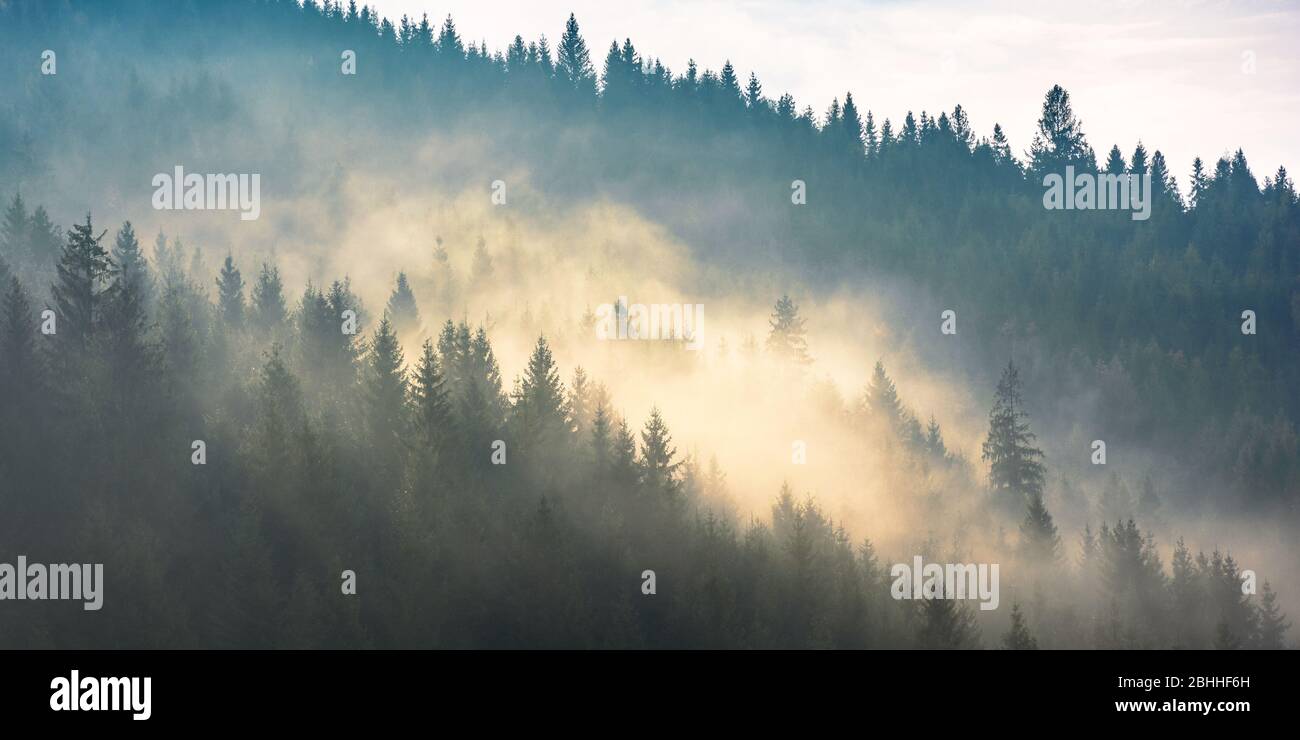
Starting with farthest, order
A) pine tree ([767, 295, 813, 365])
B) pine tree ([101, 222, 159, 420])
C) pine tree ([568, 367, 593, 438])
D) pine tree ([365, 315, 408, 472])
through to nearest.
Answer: pine tree ([767, 295, 813, 365]), pine tree ([568, 367, 593, 438]), pine tree ([365, 315, 408, 472]), pine tree ([101, 222, 159, 420])

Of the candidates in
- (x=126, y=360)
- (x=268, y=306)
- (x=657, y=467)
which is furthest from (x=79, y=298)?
(x=657, y=467)

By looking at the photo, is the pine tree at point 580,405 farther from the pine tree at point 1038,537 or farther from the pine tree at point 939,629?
the pine tree at point 1038,537

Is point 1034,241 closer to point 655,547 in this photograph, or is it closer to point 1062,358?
point 1062,358

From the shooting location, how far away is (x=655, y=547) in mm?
53281

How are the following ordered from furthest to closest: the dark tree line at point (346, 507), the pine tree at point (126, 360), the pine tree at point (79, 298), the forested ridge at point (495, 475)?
1. the pine tree at point (79, 298)
2. the pine tree at point (126, 360)
3. the forested ridge at point (495, 475)
4. the dark tree line at point (346, 507)

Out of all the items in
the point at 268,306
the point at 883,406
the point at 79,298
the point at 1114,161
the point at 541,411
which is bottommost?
the point at 541,411

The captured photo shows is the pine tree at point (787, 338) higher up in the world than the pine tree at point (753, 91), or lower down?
lower down

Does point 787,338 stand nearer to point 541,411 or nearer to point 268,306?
point 541,411

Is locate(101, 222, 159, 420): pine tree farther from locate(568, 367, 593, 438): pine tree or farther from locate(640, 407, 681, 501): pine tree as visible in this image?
locate(640, 407, 681, 501): pine tree

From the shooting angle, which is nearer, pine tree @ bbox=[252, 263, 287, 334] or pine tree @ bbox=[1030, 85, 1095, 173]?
pine tree @ bbox=[252, 263, 287, 334]

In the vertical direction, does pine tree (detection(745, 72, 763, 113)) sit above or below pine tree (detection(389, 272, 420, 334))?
above

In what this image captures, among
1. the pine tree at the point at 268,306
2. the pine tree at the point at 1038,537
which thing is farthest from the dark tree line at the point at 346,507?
the pine tree at the point at 1038,537

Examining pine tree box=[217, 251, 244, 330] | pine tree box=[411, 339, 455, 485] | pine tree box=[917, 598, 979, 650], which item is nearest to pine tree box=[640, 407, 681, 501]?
pine tree box=[411, 339, 455, 485]

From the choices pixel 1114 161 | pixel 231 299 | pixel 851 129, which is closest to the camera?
pixel 231 299
